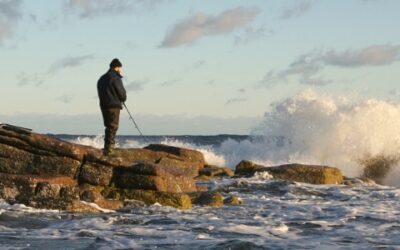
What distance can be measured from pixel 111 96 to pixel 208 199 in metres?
3.02

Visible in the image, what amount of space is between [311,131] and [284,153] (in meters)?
1.83

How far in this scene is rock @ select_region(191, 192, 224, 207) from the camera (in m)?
14.4

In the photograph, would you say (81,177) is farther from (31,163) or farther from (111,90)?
(111,90)

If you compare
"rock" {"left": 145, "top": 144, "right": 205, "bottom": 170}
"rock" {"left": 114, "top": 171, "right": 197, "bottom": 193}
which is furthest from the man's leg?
"rock" {"left": 145, "top": 144, "right": 205, "bottom": 170}

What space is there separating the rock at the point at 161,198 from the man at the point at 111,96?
3.69ft

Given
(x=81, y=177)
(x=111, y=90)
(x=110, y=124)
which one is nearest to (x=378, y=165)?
(x=110, y=124)

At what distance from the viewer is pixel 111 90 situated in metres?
14.5

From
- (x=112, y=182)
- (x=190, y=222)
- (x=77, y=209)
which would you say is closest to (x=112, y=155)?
(x=112, y=182)

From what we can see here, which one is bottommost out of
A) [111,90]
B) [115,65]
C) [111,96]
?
[111,96]

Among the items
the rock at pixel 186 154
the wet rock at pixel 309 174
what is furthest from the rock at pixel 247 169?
the rock at pixel 186 154

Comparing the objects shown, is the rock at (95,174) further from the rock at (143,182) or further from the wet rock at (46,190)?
the wet rock at (46,190)

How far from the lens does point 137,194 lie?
14.4 metres

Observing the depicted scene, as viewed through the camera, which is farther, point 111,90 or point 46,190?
point 111,90

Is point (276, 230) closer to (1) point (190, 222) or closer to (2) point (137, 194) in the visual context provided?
(1) point (190, 222)
